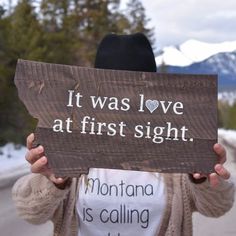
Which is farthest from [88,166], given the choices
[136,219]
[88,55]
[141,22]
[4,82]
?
[141,22]

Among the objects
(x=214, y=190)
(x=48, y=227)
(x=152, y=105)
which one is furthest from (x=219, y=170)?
(x=48, y=227)

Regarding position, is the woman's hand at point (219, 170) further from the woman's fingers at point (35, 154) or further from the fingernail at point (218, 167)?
the woman's fingers at point (35, 154)

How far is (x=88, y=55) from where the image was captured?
36500 millimetres

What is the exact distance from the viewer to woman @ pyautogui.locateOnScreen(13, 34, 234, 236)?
7.72ft

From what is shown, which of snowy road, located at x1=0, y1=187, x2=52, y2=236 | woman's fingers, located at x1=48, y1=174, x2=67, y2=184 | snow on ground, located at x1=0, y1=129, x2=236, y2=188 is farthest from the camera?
snow on ground, located at x1=0, y1=129, x2=236, y2=188

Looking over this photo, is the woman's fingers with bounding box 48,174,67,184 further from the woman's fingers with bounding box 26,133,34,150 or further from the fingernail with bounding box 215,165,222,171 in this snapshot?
the fingernail with bounding box 215,165,222,171

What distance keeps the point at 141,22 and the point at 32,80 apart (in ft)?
176

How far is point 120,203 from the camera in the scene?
237cm

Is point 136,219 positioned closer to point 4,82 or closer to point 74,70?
point 74,70

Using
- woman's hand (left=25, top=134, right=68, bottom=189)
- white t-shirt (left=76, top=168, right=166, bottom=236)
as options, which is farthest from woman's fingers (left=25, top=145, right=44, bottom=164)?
white t-shirt (left=76, top=168, right=166, bottom=236)

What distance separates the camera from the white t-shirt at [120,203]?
2.36 meters

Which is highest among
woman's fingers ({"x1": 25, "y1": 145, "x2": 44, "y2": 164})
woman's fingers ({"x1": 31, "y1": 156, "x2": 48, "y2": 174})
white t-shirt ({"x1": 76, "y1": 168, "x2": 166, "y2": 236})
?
woman's fingers ({"x1": 25, "y1": 145, "x2": 44, "y2": 164})

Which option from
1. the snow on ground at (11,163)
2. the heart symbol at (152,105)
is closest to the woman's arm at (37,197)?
the heart symbol at (152,105)

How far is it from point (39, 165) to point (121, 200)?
0.36m
